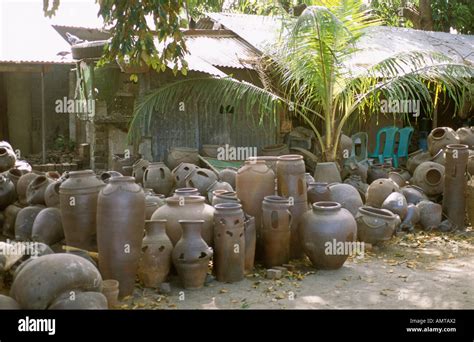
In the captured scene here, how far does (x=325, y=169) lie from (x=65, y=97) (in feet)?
31.1

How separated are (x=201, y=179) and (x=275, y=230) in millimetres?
2191

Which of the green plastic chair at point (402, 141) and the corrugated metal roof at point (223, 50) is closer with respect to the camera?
the corrugated metal roof at point (223, 50)

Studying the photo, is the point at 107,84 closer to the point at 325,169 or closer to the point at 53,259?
the point at 325,169

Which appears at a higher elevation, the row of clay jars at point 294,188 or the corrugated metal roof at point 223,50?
the corrugated metal roof at point 223,50

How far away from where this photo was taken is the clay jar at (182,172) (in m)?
8.05

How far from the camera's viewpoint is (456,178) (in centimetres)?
805

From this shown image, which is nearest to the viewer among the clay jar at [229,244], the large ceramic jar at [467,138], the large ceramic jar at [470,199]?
the clay jar at [229,244]

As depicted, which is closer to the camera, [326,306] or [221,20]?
[326,306]

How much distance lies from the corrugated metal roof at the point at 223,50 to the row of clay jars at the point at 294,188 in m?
4.09

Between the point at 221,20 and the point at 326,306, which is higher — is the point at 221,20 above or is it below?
above

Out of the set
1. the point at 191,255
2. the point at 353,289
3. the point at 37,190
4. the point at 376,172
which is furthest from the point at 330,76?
the point at 37,190

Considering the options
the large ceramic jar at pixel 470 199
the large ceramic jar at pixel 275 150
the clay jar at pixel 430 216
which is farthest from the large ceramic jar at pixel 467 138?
the large ceramic jar at pixel 275 150

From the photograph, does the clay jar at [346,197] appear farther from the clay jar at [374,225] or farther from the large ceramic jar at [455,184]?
the large ceramic jar at [455,184]
